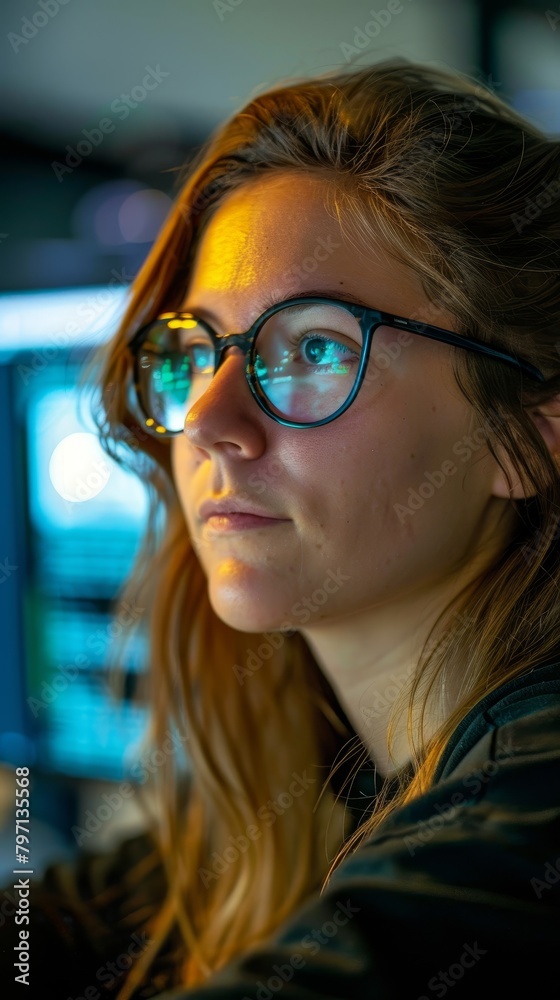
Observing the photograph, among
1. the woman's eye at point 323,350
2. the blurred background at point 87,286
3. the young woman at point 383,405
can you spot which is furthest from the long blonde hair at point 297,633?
the blurred background at point 87,286

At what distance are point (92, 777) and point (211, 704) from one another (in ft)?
3.36

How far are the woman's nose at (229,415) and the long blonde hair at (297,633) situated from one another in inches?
7.7

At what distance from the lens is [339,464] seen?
2.75ft

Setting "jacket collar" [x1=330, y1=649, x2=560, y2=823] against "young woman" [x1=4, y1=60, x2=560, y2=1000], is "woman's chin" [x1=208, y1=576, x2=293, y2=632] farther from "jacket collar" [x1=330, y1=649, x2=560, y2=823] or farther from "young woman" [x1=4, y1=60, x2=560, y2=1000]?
"jacket collar" [x1=330, y1=649, x2=560, y2=823]

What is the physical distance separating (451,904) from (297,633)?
0.71 m

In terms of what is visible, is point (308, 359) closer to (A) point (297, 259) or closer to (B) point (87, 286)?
(A) point (297, 259)

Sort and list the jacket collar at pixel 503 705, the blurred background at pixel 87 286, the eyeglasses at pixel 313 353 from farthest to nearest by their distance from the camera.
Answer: the blurred background at pixel 87 286 < the eyeglasses at pixel 313 353 < the jacket collar at pixel 503 705

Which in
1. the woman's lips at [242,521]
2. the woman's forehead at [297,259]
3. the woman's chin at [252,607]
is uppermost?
the woman's forehead at [297,259]

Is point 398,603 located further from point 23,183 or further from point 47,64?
point 23,183

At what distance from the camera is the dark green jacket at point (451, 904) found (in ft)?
1.69

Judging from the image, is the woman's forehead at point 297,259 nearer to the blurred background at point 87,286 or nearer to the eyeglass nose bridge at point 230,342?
the eyeglass nose bridge at point 230,342

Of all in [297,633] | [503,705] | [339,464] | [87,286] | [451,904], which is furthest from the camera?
[87,286]

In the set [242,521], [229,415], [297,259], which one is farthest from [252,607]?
[297,259]

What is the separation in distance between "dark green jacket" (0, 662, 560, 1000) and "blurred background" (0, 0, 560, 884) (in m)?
1.26
